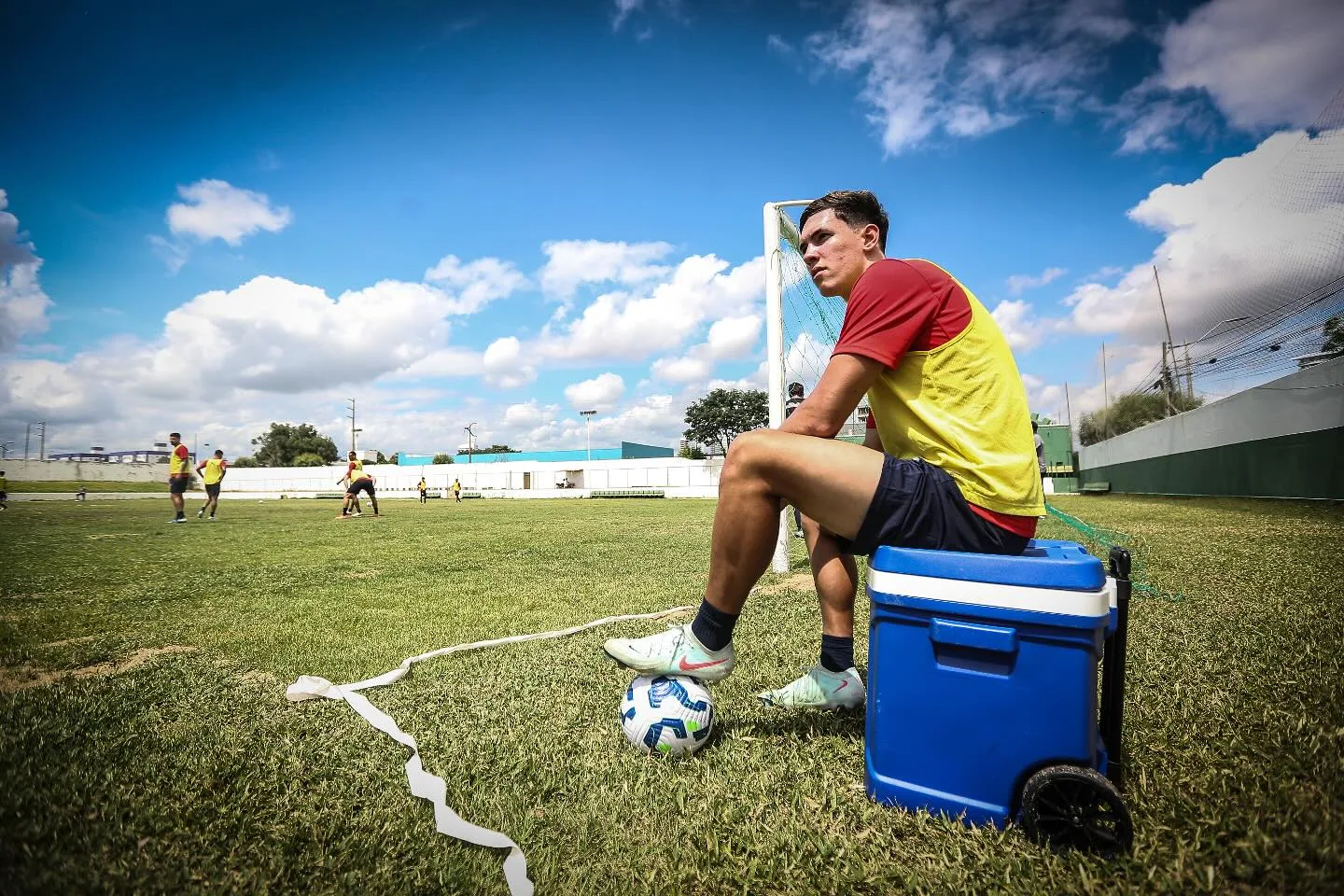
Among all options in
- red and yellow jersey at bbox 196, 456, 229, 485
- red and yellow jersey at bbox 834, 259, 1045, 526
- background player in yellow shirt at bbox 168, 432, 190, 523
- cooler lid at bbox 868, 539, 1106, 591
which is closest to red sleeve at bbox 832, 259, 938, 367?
red and yellow jersey at bbox 834, 259, 1045, 526

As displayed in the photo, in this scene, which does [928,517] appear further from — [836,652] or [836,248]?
[836,248]

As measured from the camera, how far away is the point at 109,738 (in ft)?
7.44

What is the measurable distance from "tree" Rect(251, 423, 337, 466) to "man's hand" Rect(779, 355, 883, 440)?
102 meters

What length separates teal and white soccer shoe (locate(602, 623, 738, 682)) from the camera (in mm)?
2086

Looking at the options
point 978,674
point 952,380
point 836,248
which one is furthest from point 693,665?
point 836,248

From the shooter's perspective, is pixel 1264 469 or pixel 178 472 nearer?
pixel 1264 469

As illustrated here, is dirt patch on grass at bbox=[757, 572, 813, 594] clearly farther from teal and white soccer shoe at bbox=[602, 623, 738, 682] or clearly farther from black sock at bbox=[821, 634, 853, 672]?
teal and white soccer shoe at bbox=[602, 623, 738, 682]

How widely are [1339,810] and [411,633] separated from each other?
168 inches

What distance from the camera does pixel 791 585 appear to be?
5.45m

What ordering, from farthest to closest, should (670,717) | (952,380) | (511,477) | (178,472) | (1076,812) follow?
(511,477), (178,472), (670,717), (952,380), (1076,812)

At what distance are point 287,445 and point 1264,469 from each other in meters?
105

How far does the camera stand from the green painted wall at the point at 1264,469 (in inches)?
460

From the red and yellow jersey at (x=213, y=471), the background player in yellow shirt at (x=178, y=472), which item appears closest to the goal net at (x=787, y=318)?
the background player in yellow shirt at (x=178, y=472)

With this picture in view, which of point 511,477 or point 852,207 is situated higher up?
point 852,207
